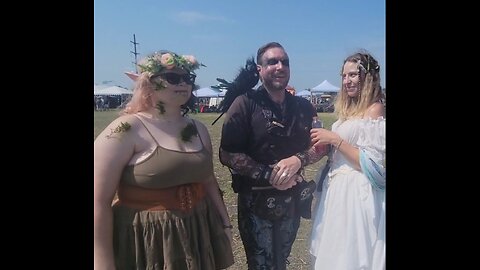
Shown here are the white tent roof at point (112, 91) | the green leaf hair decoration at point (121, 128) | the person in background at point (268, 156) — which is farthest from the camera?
the person in background at point (268, 156)

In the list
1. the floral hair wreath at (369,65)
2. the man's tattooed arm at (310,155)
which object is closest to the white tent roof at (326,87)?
the floral hair wreath at (369,65)

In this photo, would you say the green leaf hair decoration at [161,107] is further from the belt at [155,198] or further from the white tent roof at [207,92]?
the belt at [155,198]

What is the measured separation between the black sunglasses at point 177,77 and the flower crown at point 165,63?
0.02 meters

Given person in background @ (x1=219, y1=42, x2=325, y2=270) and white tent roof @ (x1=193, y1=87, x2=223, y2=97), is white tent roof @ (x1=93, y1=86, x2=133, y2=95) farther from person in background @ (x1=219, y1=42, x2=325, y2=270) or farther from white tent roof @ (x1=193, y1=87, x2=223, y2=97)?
person in background @ (x1=219, y1=42, x2=325, y2=270)

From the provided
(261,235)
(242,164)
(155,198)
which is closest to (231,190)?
(242,164)

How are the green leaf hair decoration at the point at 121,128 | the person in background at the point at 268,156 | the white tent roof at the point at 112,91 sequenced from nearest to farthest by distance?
the green leaf hair decoration at the point at 121,128, the white tent roof at the point at 112,91, the person in background at the point at 268,156

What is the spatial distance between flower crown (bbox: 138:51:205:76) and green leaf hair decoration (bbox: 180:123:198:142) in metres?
0.24

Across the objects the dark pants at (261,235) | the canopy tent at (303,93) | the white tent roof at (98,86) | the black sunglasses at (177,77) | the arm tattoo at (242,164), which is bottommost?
the dark pants at (261,235)

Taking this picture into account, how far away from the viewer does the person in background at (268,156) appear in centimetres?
216

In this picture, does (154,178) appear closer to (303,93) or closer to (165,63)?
(165,63)

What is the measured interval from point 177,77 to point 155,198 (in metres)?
0.52

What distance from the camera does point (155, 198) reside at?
198 cm

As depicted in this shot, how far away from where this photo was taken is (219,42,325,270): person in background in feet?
7.07
